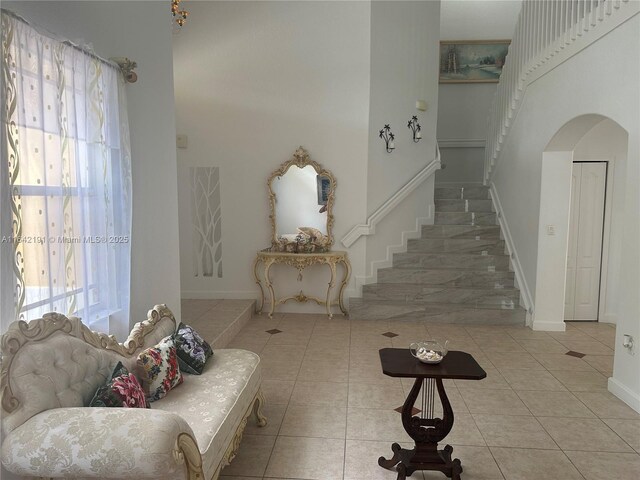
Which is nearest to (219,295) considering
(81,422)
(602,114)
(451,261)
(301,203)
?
(301,203)

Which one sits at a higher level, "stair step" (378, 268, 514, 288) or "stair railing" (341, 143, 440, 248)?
"stair railing" (341, 143, 440, 248)

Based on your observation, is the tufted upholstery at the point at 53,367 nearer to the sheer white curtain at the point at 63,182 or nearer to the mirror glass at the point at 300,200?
the sheer white curtain at the point at 63,182

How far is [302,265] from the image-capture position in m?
5.47

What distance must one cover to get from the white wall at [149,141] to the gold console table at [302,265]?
1911 millimetres

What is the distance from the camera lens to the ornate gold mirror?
5672 mm

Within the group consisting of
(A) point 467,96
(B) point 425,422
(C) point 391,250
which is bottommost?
(B) point 425,422

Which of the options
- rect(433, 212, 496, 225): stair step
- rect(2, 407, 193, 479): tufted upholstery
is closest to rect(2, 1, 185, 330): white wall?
rect(2, 407, 193, 479): tufted upholstery

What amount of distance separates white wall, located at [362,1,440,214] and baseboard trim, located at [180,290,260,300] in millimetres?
1900

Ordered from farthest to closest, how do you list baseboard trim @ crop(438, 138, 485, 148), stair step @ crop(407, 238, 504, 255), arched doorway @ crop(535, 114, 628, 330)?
1. baseboard trim @ crop(438, 138, 485, 148)
2. stair step @ crop(407, 238, 504, 255)
3. arched doorway @ crop(535, 114, 628, 330)

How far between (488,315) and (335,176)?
8.29ft

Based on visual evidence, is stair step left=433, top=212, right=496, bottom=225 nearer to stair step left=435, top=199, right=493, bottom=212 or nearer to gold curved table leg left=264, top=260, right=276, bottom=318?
stair step left=435, top=199, right=493, bottom=212

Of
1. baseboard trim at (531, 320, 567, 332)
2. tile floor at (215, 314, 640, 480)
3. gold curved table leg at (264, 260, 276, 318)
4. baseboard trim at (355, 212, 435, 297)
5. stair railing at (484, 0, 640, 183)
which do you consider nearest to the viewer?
tile floor at (215, 314, 640, 480)

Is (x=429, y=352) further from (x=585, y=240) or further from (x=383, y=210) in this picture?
(x=585, y=240)

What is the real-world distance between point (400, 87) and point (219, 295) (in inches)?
143
